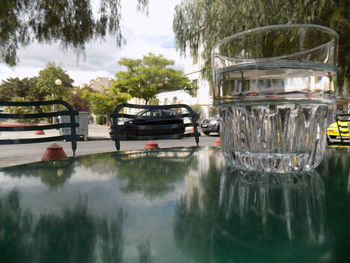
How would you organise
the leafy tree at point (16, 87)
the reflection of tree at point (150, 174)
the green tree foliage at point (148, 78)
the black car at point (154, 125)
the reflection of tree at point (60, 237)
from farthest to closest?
the leafy tree at point (16, 87) → the green tree foliage at point (148, 78) → the black car at point (154, 125) → the reflection of tree at point (150, 174) → the reflection of tree at point (60, 237)

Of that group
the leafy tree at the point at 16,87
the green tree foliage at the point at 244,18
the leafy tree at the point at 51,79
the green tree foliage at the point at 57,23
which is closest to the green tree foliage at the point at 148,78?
the leafy tree at the point at 51,79

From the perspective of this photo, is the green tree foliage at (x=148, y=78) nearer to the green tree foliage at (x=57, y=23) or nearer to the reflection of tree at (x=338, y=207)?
the green tree foliage at (x=57, y=23)

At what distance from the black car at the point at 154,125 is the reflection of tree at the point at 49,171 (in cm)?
56

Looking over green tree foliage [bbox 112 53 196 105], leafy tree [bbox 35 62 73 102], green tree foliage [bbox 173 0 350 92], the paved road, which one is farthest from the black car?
leafy tree [bbox 35 62 73 102]

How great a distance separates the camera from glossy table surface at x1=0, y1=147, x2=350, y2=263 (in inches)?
8.8

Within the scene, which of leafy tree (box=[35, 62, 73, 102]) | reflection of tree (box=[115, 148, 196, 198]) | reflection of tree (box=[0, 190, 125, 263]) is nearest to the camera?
reflection of tree (box=[0, 190, 125, 263])

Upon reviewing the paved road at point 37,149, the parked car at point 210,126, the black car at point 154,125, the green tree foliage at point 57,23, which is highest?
the green tree foliage at point 57,23

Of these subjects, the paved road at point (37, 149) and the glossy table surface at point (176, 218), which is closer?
the glossy table surface at point (176, 218)

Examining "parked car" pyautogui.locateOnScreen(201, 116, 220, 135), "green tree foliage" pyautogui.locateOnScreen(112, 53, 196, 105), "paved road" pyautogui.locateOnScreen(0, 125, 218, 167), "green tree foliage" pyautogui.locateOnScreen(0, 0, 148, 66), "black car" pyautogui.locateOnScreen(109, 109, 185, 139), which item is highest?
"green tree foliage" pyautogui.locateOnScreen(112, 53, 196, 105)

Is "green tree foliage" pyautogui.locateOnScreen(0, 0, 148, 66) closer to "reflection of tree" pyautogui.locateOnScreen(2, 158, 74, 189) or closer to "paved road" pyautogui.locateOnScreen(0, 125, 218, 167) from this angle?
"reflection of tree" pyautogui.locateOnScreen(2, 158, 74, 189)

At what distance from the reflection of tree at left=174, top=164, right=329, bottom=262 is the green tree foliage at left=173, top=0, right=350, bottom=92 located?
9.87 feet

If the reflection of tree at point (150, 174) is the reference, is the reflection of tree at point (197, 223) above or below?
above

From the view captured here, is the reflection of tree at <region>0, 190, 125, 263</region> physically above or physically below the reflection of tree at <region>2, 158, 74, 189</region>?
above

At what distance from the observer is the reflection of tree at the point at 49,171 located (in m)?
0.53
